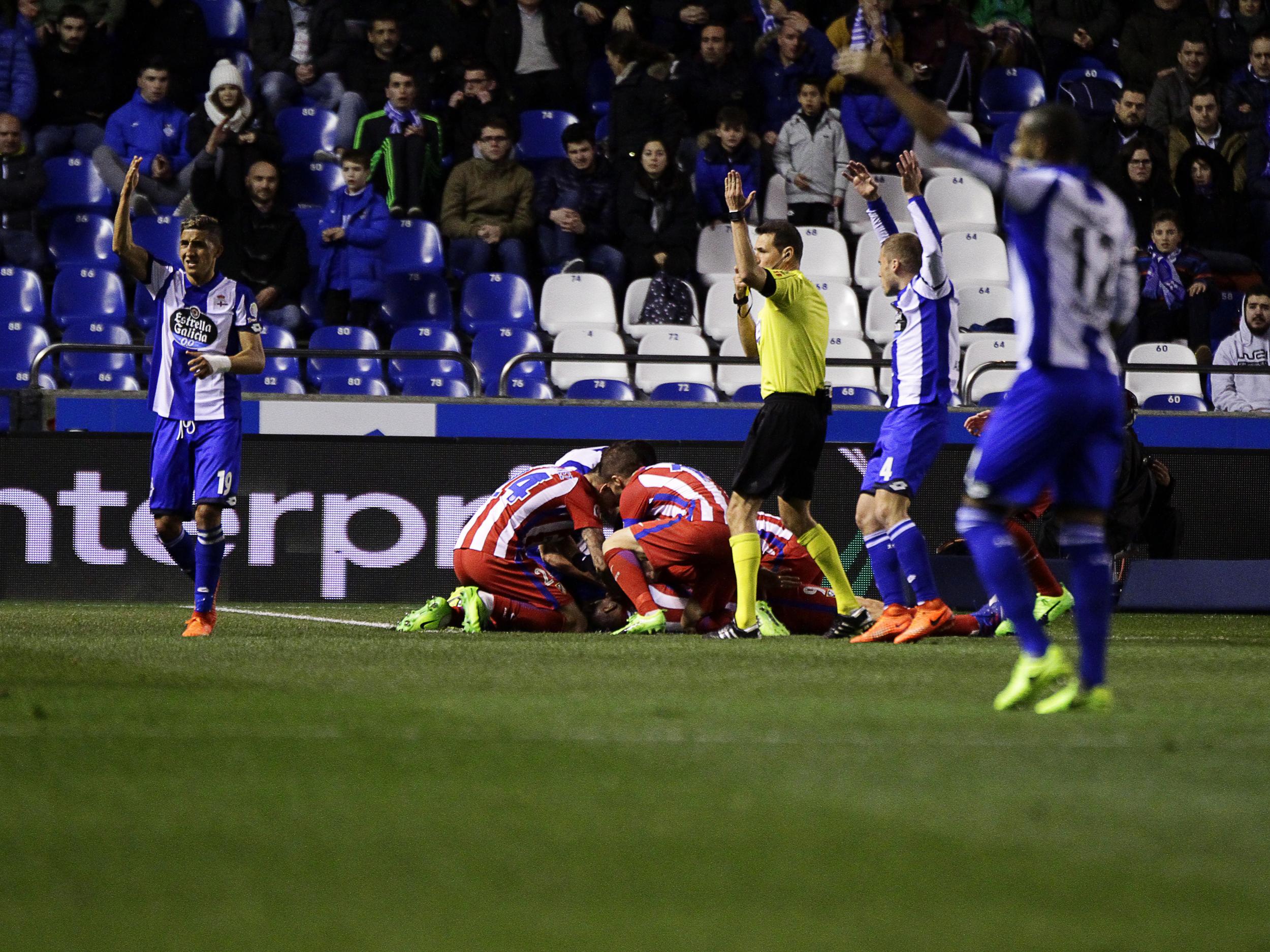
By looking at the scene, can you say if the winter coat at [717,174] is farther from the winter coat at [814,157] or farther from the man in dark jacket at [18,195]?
the man in dark jacket at [18,195]

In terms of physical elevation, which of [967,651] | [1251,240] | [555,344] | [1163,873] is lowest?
[967,651]

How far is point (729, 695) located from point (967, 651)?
2413 millimetres

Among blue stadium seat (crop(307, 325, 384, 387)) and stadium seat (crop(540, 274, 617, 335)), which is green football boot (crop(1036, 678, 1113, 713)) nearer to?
blue stadium seat (crop(307, 325, 384, 387))

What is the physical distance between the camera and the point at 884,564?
805 cm

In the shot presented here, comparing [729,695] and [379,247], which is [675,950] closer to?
[729,695]

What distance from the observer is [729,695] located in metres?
4.88

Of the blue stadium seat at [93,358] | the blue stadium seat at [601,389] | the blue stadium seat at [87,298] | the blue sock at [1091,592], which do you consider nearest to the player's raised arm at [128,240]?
the blue stadium seat at [93,358]

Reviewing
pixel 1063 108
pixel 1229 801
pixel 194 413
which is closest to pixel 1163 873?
pixel 1229 801

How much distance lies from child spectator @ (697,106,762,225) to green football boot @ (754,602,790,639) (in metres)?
6.22

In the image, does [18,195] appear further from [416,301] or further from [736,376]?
[736,376]

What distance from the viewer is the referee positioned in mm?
8102

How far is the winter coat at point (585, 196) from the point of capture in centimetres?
1409

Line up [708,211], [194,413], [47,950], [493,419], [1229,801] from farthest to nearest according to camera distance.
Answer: [708,211], [493,419], [194,413], [1229,801], [47,950]

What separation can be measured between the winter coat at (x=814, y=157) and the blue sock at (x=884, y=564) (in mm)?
6890
